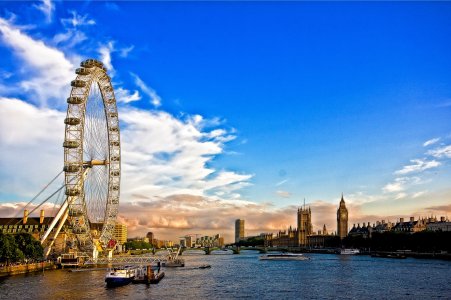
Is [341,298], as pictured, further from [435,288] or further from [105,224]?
[105,224]

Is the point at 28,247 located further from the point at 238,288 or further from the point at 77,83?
the point at 238,288

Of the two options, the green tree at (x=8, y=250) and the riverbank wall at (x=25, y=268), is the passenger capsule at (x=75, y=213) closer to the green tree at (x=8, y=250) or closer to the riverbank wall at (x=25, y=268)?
the green tree at (x=8, y=250)

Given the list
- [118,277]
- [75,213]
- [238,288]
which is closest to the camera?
[238,288]

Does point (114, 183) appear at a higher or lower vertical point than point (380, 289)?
higher

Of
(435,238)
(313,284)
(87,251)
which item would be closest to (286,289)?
(313,284)

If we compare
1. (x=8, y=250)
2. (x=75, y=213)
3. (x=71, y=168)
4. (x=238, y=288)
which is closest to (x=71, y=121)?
(x=71, y=168)

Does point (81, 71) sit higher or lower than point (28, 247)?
higher

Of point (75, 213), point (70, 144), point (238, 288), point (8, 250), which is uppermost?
point (70, 144)

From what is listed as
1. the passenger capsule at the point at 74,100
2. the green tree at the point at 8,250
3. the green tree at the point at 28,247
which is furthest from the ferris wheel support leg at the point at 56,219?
the passenger capsule at the point at 74,100

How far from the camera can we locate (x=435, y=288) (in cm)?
5156

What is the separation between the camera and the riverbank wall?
65.1 meters

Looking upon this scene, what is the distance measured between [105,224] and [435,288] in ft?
160

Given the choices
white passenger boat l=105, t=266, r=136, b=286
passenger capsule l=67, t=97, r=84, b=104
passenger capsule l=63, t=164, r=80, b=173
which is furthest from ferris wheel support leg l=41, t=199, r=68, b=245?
white passenger boat l=105, t=266, r=136, b=286

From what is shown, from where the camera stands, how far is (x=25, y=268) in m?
71.1
